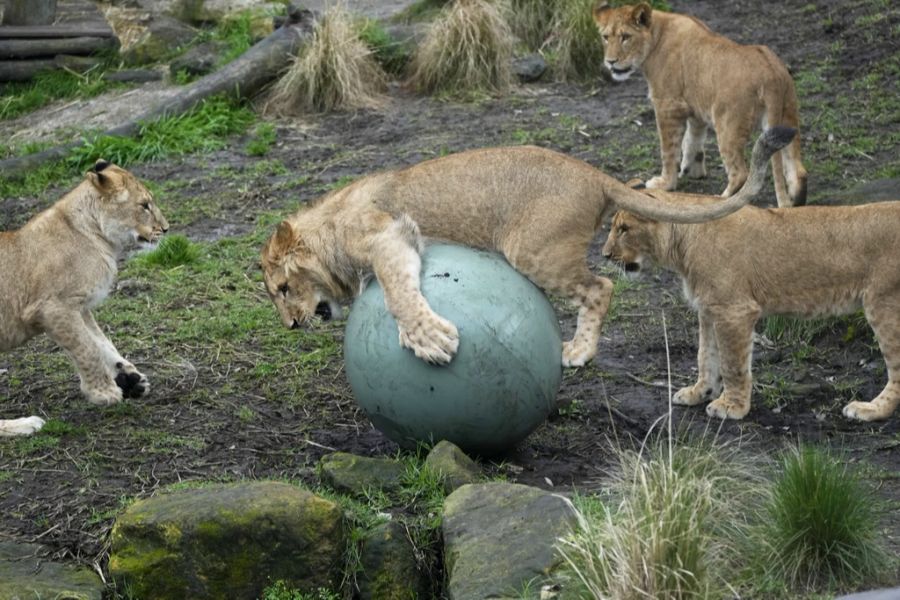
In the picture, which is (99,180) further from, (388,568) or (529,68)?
(529,68)

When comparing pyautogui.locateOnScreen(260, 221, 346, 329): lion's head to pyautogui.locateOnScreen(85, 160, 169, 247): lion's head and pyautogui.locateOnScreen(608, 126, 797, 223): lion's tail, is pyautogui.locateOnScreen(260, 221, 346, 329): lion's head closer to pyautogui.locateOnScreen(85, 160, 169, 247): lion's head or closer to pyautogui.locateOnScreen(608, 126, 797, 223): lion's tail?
pyautogui.locateOnScreen(85, 160, 169, 247): lion's head

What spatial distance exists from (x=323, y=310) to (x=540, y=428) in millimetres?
1450

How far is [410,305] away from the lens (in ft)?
23.3

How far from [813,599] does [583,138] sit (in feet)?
28.1

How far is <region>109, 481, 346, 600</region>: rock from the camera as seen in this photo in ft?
20.6

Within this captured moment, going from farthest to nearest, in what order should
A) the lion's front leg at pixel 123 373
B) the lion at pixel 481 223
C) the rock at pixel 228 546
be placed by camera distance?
the lion's front leg at pixel 123 373, the lion at pixel 481 223, the rock at pixel 228 546

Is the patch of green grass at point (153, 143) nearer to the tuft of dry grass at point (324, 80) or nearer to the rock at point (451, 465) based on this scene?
the tuft of dry grass at point (324, 80)

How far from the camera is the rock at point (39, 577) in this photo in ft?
20.2

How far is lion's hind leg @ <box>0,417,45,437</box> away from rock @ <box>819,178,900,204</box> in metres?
5.96

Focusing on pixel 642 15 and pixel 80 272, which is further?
pixel 642 15

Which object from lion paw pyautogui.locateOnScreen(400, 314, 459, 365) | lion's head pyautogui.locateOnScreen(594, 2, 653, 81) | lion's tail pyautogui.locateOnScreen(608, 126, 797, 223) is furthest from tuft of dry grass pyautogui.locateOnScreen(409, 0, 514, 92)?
lion paw pyautogui.locateOnScreen(400, 314, 459, 365)

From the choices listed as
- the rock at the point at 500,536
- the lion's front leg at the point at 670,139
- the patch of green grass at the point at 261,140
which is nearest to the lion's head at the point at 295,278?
the rock at the point at 500,536

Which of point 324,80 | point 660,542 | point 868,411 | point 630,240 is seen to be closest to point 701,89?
point 630,240

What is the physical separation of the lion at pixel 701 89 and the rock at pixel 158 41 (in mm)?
6459
